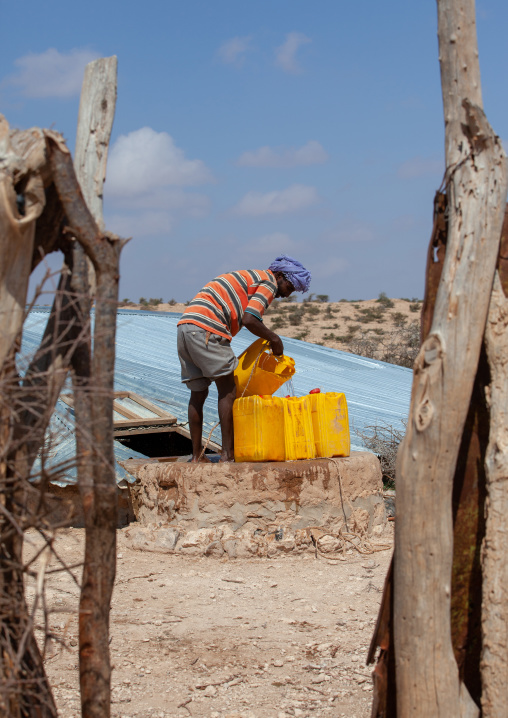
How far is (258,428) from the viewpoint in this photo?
19.9 ft

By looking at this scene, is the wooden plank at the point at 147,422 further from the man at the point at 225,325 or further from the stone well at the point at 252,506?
the man at the point at 225,325

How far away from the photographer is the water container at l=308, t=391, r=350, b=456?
6211 mm

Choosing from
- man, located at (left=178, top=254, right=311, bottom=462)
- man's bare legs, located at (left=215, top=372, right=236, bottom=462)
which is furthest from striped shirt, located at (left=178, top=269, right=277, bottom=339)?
man's bare legs, located at (left=215, top=372, right=236, bottom=462)

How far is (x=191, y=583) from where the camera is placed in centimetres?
542

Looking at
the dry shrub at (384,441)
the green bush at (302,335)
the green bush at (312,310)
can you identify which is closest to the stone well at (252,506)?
the dry shrub at (384,441)

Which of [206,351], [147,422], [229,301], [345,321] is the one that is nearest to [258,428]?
[206,351]

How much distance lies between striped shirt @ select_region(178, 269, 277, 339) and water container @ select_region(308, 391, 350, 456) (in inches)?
36.4

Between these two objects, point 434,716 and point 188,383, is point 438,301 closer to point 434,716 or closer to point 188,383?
point 434,716

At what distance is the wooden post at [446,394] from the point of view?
101 inches

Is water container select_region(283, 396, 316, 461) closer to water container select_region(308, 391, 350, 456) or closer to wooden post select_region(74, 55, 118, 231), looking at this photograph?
water container select_region(308, 391, 350, 456)

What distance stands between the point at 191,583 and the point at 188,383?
63.0 inches

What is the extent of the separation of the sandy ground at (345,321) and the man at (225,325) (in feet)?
50.0

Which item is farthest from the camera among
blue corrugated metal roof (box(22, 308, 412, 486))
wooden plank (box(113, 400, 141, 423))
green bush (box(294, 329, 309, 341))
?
green bush (box(294, 329, 309, 341))

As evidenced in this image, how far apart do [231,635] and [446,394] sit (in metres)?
2.55
